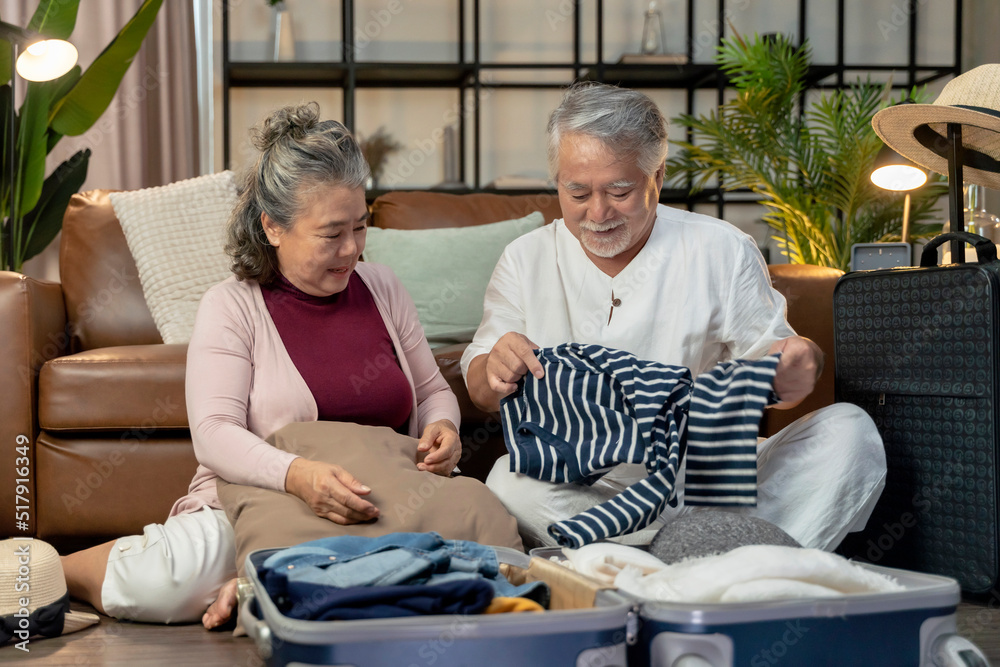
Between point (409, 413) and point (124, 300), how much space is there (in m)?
1.11

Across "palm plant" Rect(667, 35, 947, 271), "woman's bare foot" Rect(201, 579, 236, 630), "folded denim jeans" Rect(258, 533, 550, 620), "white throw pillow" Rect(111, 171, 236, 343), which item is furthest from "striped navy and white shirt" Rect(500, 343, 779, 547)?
"palm plant" Rect(667, 35, 947, 271)

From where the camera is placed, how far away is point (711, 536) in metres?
1.08

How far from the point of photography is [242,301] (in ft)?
4.89

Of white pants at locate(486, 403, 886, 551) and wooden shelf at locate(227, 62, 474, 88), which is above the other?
wooden shelf at locate(227, 62, 474, 88)

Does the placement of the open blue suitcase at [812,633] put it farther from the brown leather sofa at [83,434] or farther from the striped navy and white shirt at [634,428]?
the brown leather sofa at [83,434]

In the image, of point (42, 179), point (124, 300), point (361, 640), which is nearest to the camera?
point (361, 640)

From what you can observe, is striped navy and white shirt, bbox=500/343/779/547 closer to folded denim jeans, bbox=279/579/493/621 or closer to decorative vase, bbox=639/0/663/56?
folded denim jeans, bbox=279/579/493/621

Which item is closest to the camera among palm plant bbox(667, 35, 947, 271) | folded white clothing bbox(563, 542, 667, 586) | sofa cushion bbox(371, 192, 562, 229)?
folded white clothing bbox(563, 542, 667, 586)

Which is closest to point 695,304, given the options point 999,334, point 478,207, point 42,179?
point 999,334

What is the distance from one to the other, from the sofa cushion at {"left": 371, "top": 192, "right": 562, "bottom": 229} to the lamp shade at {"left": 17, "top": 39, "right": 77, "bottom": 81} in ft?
2.98

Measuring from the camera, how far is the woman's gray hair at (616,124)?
1406 millimetres

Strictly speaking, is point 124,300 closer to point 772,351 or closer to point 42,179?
point 42,179

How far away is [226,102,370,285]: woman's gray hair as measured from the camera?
143cm

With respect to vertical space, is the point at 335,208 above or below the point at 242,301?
above
